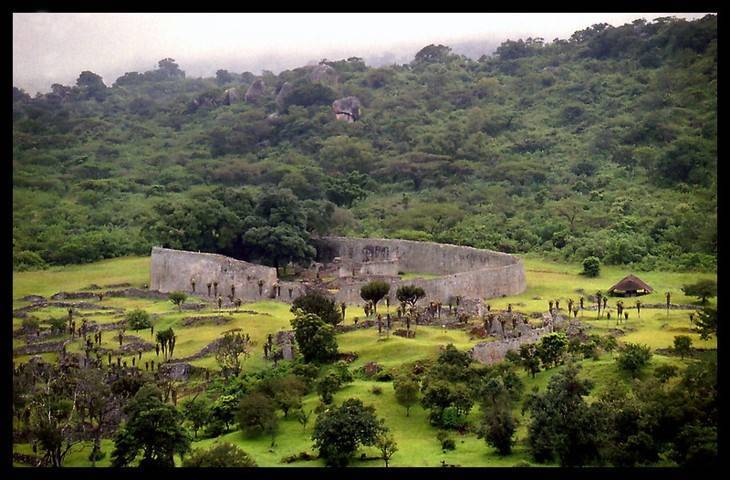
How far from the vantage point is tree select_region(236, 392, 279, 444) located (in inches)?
1037

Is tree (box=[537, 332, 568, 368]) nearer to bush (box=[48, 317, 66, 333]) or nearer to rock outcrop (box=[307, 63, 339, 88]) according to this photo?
bush (box=[48, 317, 66, 333])

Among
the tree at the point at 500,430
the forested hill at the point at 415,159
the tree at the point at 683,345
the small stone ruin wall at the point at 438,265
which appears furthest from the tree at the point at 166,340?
the forested hill at the point at 415,159

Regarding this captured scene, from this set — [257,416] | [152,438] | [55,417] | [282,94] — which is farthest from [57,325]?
[282,94]

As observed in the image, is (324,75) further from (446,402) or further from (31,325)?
(446,402)

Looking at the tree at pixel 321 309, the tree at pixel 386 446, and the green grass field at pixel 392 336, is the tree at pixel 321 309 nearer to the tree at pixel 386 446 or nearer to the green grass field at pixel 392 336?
the green grass field at pixel 392 336

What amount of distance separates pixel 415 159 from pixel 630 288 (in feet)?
119

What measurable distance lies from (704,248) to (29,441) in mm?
34285

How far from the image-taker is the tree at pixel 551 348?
2966cm

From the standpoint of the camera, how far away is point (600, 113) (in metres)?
79.1

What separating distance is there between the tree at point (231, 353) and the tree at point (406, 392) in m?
6.62

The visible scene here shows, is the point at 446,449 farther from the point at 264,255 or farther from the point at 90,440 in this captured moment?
the point at 264,255

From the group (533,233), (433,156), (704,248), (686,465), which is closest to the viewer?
(686,465)

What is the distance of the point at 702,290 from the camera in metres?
38.3
